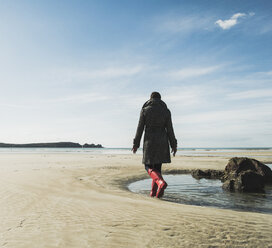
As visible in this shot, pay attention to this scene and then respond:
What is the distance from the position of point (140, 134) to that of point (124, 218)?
8.62 ft

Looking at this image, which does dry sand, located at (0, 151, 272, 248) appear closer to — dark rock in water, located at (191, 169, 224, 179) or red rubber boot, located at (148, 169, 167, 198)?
red rubber boot, located at (148, 169, 167, 198)

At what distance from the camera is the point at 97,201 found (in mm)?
4598

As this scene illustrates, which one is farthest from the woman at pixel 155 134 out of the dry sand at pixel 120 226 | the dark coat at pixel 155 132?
the dry sand at pixel 120 226

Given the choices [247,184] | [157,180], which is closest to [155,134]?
[157,180]

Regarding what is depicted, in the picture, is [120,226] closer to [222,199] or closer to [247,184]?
[222,199]

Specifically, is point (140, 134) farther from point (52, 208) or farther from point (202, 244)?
point (202, 244)

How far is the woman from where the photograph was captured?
551 cm

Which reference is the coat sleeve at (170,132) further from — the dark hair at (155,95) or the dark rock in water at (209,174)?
the dark rock in water at (209,174)

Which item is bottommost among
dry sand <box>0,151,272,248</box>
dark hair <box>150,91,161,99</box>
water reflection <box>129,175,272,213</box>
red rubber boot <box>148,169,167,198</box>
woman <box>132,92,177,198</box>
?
water reflection <box>129,175,272,213</box>

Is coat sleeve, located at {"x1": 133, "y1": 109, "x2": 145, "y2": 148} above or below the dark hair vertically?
below

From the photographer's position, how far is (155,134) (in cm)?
564

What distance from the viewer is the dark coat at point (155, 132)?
18.1ft

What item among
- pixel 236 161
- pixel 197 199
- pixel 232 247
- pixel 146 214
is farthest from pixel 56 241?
pixel 236 161

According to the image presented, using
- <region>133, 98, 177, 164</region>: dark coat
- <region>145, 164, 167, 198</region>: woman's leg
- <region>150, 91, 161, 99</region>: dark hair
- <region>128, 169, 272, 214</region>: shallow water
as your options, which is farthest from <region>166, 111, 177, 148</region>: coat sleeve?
<region>128, 169, 272, 214</region>: shallow water
